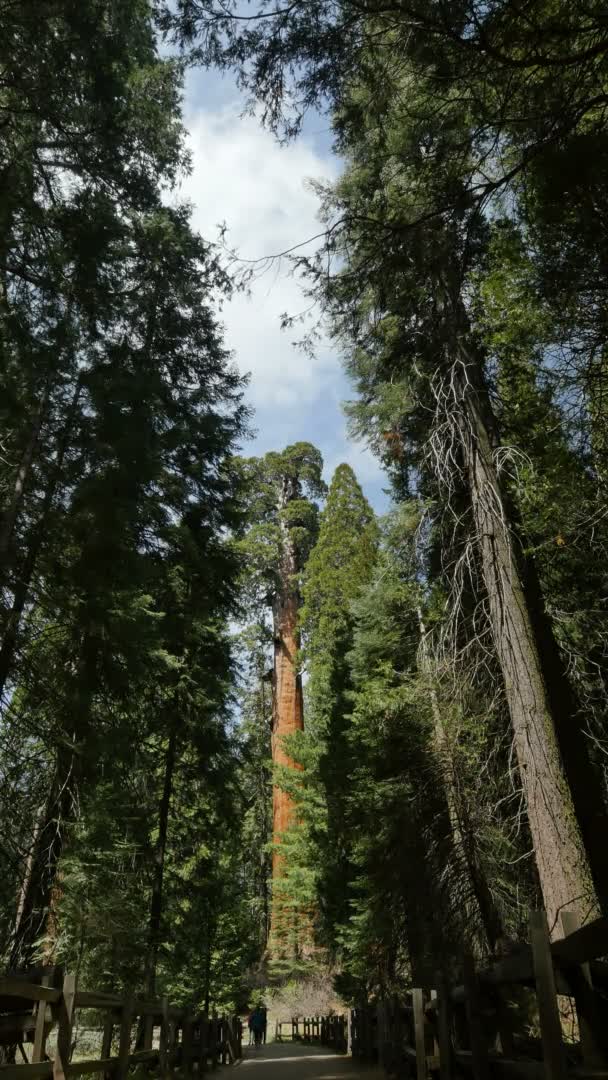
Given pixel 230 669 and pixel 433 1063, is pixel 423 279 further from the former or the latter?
pixel 230 669

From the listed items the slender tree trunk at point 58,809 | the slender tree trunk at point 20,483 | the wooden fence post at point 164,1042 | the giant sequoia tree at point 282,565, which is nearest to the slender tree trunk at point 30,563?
the slender tree trunk at point 20,483

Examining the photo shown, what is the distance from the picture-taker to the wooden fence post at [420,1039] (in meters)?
6.32

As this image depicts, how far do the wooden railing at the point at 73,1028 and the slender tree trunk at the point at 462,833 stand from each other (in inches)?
161

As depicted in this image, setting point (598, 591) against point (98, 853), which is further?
point (98, 853)

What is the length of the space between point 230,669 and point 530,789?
829 cm

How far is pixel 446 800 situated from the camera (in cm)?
1095

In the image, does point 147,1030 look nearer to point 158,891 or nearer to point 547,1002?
point 158,891

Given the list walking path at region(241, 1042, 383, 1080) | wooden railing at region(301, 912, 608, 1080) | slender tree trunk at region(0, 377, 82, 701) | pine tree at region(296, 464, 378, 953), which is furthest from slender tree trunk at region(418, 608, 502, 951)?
pine tree at region(296, 464, 378, 953)

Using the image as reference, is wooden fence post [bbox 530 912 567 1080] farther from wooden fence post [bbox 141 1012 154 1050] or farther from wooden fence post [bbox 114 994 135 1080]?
wooden fence post [bbox 141 1012 154 1050]

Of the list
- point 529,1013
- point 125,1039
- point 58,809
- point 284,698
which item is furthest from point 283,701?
point 529,1013

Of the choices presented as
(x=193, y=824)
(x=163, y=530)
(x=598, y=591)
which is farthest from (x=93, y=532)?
(x=193, y=824)

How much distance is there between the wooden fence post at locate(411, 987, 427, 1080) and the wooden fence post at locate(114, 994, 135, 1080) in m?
2.67

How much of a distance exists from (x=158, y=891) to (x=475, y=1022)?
7.00 m

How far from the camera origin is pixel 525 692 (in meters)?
6.43
